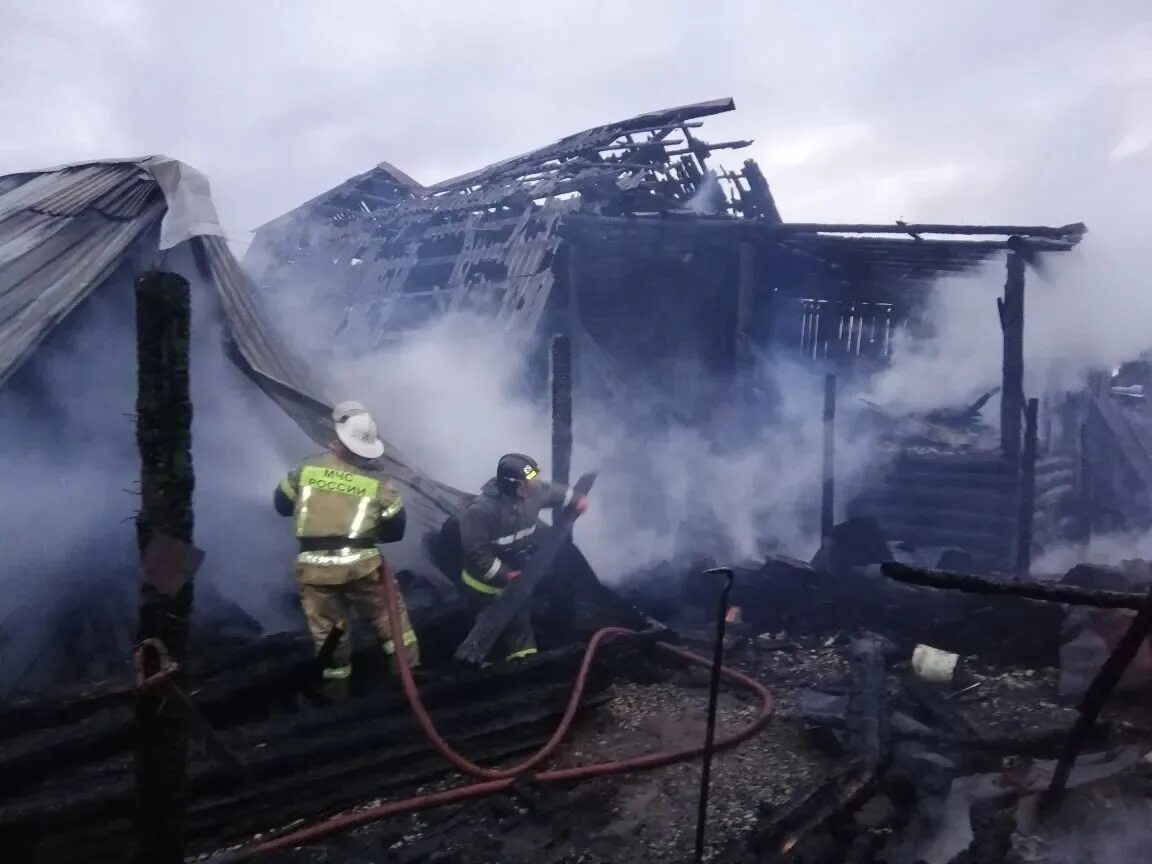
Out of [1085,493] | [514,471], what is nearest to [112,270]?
[514,471]

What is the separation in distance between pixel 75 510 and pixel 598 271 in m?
6.71

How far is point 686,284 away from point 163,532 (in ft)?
31.3

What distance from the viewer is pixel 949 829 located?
14.5 ft

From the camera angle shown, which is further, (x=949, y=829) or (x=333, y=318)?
(x=333, y=318)

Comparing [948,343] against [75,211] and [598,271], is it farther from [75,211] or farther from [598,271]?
[75,211]

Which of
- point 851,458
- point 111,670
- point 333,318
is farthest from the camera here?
point 333,318

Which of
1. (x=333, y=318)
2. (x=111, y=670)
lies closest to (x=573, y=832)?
(x=111, y=670)

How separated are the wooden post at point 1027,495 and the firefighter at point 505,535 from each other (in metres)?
5.14

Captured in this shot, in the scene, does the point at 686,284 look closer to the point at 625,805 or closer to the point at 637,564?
the point at 637,564

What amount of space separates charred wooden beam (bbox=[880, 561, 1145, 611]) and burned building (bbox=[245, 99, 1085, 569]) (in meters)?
7.37

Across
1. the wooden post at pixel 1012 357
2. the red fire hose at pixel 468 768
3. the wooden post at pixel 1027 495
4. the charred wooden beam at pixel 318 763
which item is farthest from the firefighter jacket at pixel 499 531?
the wooden post at pixel 1012 357

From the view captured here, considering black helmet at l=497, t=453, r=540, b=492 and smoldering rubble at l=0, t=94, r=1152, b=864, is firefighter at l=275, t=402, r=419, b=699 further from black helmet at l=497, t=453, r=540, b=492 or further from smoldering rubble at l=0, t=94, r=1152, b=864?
black helmet at l=497, t=453, r=540, b=492

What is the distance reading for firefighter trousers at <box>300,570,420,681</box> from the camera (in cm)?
522

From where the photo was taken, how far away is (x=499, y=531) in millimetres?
6238
